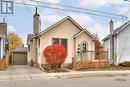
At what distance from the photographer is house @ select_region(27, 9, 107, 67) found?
34125 millimetres

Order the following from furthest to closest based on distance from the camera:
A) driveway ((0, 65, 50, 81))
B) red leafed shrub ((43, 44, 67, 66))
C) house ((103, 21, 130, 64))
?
house ((103, 21, 130, 64))
red leafed shrub ((43, 44, 67, 66))
driveway ((0, 65, 50, 81))

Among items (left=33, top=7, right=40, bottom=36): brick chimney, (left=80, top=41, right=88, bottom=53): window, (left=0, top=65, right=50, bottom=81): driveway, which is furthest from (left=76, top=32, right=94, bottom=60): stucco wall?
(left=0, top=65, right=50, bottom=81): driveway

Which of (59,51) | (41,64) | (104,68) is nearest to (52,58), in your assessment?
(59,51)

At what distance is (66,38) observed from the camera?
116 feet

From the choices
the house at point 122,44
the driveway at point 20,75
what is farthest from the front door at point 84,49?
the driveway at point 20,75

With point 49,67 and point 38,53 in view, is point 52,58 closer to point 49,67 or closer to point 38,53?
point 49,67

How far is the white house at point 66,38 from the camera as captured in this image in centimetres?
3416

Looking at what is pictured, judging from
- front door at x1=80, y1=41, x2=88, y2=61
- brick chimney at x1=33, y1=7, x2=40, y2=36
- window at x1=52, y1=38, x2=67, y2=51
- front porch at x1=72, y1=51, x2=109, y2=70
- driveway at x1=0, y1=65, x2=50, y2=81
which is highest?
brick chimney at x1=33, y1=7, x2=40, y2=36

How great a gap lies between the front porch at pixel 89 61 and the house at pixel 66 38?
0.34 meters

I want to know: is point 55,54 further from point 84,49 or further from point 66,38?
point 84,49

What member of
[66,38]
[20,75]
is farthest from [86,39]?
[20,75]

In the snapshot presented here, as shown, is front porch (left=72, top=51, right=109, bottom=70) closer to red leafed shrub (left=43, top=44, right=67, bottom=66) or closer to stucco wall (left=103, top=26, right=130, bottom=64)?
red leafed shrub (left=43, top=44, right=67, bottom=66)

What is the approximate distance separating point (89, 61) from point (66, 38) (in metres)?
4.32

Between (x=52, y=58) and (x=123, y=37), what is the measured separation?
43.1ft
